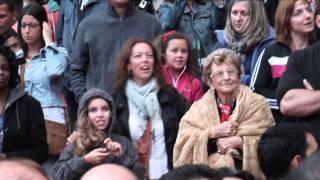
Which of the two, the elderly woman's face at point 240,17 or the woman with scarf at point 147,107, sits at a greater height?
the elderly woman's face at point 240,17

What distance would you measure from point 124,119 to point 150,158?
1.14 feet

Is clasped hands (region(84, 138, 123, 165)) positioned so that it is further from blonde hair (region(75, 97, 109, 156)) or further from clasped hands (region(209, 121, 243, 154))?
clasped hands (region(209, 121, 243, 154))

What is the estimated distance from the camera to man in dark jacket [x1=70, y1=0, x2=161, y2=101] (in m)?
6.38

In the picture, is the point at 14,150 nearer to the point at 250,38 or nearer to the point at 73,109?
the point at 73,109

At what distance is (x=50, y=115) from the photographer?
6398 mm

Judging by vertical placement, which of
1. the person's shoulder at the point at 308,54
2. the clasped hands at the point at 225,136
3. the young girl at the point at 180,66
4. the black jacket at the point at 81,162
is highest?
the person's shoulder at the point at 308,54

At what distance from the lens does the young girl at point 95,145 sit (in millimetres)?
5016

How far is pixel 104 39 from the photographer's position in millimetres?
6398

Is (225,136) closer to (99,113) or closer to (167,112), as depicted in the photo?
(167,112)

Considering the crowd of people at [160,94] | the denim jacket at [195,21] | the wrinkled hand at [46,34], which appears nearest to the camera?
the crowd of people at [160,94]

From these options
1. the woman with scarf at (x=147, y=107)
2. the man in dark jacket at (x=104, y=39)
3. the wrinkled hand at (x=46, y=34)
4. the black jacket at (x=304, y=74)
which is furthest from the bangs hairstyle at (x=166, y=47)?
the black jacket at (x=304, y=74)

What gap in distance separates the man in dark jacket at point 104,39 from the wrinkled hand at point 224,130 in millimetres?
1469

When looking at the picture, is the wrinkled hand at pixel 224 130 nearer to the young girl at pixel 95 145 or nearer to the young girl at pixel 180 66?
the young girl at pixel 95 145

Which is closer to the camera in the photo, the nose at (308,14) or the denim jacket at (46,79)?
the nose at (308,14)
